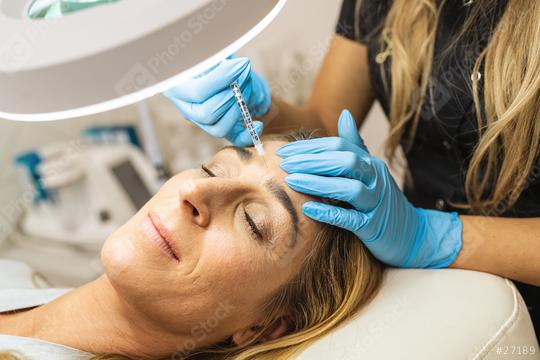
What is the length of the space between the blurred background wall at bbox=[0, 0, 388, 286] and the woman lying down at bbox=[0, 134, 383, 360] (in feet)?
3.11

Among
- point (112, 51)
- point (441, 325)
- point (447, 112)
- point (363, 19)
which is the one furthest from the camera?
point (363, 19)

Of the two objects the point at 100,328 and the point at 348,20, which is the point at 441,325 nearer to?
the point at 100,328

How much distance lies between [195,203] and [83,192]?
121cm

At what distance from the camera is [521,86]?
960mm

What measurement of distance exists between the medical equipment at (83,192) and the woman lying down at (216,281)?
2.56 feet

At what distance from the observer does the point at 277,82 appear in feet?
6.58

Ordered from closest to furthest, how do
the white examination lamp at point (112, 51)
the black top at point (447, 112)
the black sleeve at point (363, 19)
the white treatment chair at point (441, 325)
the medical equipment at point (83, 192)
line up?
the white examination lamp at point (112, 51) → the white treatment chair at point (441, 325) → the black top at point (447, 112) → the black sleeve at point (363, 19) → the medical equipment at point (83, 192)

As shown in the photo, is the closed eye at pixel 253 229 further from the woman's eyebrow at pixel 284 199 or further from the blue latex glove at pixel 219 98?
the blue latex glove at pixel 219 98

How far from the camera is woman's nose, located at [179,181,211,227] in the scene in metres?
0.88

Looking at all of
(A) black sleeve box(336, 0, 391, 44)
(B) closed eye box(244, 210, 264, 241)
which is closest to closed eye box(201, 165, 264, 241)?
(B) closed eye box(244, 210, 264, 241)

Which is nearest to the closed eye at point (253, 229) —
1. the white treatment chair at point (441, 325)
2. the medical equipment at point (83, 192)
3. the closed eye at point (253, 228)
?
the closed eye at point (253, 228)

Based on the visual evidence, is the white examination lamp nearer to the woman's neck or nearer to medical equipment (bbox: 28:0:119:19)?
medical equipment (bbox: 28:0:119:19)

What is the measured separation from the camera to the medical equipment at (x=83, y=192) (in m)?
1.84

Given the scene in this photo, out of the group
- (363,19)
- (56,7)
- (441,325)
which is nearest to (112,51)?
(56,7)
